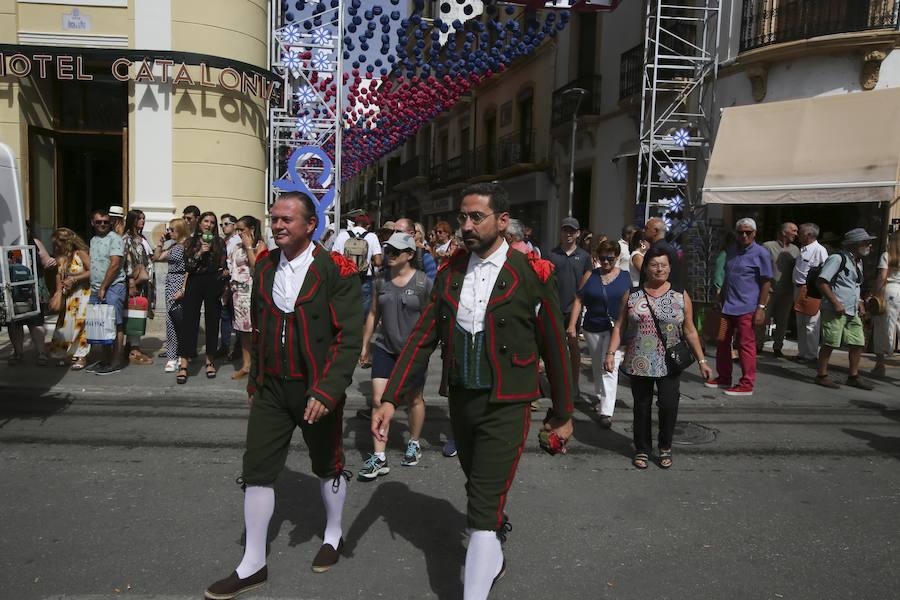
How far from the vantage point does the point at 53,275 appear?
8.20 meters

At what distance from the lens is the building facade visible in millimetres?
10656

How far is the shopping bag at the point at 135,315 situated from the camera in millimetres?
7883

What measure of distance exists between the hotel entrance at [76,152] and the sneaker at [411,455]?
8229mm

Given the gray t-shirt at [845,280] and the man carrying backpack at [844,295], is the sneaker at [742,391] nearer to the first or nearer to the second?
the man carrying backpack at [844,295]

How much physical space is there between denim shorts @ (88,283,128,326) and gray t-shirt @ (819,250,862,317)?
773cm

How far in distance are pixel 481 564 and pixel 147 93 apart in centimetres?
1019

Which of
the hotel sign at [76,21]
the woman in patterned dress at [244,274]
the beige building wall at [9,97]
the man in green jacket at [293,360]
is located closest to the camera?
the man in green jacket at [293,360]

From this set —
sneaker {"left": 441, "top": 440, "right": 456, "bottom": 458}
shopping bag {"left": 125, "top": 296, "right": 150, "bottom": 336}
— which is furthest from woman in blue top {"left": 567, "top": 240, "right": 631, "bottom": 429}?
shopping bag {"left": 125, "top": 296, "right": 150, "bottom": 336}

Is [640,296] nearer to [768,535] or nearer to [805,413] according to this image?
[768,535]

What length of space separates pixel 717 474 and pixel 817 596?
5.87 ft

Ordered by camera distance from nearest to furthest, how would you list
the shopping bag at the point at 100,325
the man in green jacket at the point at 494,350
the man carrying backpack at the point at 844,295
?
the man in green jacket at the point at 494,350, the shopping bag at the point at 100,325, the man carrying backpack at the point at 844,295

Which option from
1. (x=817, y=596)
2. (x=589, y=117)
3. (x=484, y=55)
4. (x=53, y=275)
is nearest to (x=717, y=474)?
(x=817, y=596)

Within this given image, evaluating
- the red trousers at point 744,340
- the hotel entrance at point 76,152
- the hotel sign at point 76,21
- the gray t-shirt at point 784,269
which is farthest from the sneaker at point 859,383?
the hotel sign at point 76,21

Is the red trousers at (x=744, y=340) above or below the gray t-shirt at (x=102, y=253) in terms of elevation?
below
